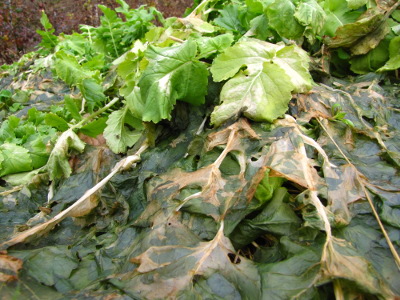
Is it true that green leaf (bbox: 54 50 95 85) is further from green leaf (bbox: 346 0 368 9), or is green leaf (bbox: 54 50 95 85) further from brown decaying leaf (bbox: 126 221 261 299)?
green leaf (bbox: 346 0 368 9)

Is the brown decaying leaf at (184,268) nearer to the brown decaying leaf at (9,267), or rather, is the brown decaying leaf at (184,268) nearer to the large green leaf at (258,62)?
the brown decaying leaf at (9,267)

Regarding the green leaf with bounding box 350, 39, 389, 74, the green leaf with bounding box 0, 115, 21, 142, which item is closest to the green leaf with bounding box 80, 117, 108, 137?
the green leaf with bounding box 0, 115, 21, 142

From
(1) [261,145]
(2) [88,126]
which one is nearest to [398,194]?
(1) [261,145]

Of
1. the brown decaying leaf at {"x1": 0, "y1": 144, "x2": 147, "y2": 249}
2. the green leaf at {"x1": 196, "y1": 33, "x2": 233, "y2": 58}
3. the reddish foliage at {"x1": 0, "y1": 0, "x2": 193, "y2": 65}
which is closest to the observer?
the brown decaying leaf at {"x1": 0, "y1": 144, "x2": 147, "y2": 249}

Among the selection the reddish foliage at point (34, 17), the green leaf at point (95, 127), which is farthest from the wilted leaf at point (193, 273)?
the reddish foliage at point (34, 17)

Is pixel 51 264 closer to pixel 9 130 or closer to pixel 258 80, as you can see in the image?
pixel 258 80

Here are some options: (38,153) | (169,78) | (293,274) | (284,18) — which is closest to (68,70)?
(38,153)
